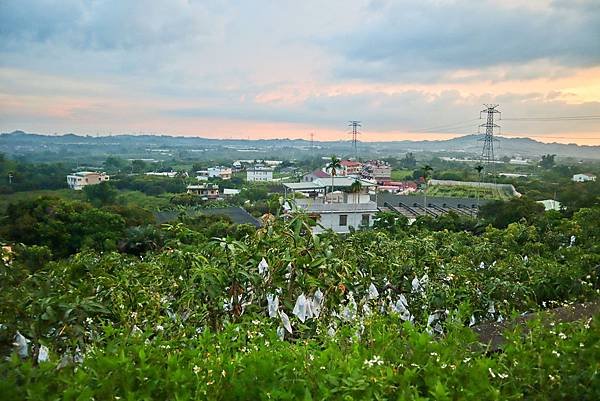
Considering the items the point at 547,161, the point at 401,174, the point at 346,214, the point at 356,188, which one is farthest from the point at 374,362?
the point at 401,174

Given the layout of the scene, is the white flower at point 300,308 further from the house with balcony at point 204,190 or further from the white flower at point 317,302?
the house with balcony at point 204,190

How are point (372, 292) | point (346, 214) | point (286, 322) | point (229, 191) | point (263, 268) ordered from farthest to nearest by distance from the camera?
point (229, 191), point (346, 214), point (372, 292), point (263, 268), point (286, 322)

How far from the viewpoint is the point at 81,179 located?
25734mm

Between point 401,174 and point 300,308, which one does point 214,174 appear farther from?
point 300,308

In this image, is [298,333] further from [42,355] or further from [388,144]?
[388,144]

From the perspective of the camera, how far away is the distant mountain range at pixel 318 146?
3441 cm

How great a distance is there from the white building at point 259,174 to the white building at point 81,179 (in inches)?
963

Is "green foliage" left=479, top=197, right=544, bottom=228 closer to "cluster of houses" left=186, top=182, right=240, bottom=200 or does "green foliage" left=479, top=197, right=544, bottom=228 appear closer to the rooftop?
the rooftop

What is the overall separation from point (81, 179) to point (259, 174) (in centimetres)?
2985

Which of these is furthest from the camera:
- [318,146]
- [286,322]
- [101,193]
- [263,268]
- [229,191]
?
[318,146]

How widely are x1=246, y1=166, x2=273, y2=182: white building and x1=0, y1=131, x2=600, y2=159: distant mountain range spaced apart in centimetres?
1129

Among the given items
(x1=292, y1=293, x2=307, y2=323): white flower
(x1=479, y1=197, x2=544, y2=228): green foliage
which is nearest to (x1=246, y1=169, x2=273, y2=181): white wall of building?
(x1=479, y1=197, x2=544, y2=228): green foliage

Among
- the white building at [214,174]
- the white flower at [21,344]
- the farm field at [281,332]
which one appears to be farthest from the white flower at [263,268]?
the white building at [214,174]

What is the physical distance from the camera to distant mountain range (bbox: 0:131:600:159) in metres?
34.4
